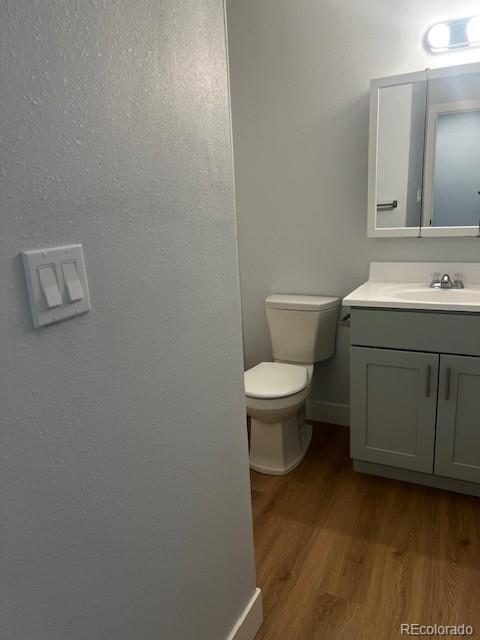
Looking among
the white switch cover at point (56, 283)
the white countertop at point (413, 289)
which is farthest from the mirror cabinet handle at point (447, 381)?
the white switch cover at point (56, 283)

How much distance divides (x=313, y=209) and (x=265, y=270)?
456 millimetres

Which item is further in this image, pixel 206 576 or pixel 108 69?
pixel 206 576

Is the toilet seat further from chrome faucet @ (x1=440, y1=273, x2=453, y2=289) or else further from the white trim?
the white trim

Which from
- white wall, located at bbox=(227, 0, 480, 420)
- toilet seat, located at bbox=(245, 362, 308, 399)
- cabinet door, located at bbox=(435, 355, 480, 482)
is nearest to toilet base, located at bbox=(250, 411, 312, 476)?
toilet seat, located at bbox=(245, 362, 308, 399)

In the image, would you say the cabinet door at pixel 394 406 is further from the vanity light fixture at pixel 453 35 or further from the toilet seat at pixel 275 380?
the vanity light fixture at pixel 453 35

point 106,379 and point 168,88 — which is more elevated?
point 168,88

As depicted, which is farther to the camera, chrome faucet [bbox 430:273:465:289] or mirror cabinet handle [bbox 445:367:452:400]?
chrome faucet [bbox 430:273:465:289]

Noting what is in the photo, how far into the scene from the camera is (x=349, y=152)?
90.7 inches

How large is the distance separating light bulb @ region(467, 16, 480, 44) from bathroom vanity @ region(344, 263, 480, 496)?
3.19 feet

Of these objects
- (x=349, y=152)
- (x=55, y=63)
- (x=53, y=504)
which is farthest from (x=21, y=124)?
(x=349, y=152)

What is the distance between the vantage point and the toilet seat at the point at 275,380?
2092mm

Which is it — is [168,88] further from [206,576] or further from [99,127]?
[206,576]

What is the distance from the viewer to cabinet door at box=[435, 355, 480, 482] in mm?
1798

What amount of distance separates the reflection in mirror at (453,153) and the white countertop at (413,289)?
8.5 inches
